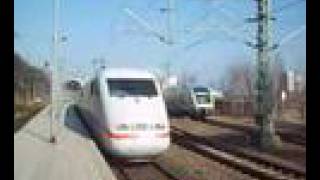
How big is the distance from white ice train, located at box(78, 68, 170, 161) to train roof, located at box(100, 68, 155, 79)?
0.03m

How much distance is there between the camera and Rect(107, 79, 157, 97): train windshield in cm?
1895

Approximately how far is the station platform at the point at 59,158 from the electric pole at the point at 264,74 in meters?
6.30

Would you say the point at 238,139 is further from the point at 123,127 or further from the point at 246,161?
the point at 123,127

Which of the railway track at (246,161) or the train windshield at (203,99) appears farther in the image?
the train windshield at (203,99)

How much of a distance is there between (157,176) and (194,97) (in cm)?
3015

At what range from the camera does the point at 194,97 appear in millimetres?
48125

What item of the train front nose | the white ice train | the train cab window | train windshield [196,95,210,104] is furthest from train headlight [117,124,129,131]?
train windshield [196,95,210,104]

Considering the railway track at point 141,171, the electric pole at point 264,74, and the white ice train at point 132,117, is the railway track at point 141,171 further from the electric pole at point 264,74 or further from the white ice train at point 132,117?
the electric pole at point 264,74

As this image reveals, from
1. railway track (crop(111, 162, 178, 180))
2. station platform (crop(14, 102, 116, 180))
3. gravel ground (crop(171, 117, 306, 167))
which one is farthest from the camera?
gravel ground (crop(171, 117, 306, 167))

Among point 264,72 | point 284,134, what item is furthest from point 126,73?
point 284,134

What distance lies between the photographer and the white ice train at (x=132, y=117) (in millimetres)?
17938

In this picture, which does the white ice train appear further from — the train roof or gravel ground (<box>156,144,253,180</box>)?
gravel ground (<box>156,144,253,180</box>)

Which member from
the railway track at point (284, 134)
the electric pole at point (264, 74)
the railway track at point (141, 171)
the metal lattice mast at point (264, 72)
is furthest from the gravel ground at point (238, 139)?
the railway track at point (141, 171)

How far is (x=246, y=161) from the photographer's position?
826 inches
